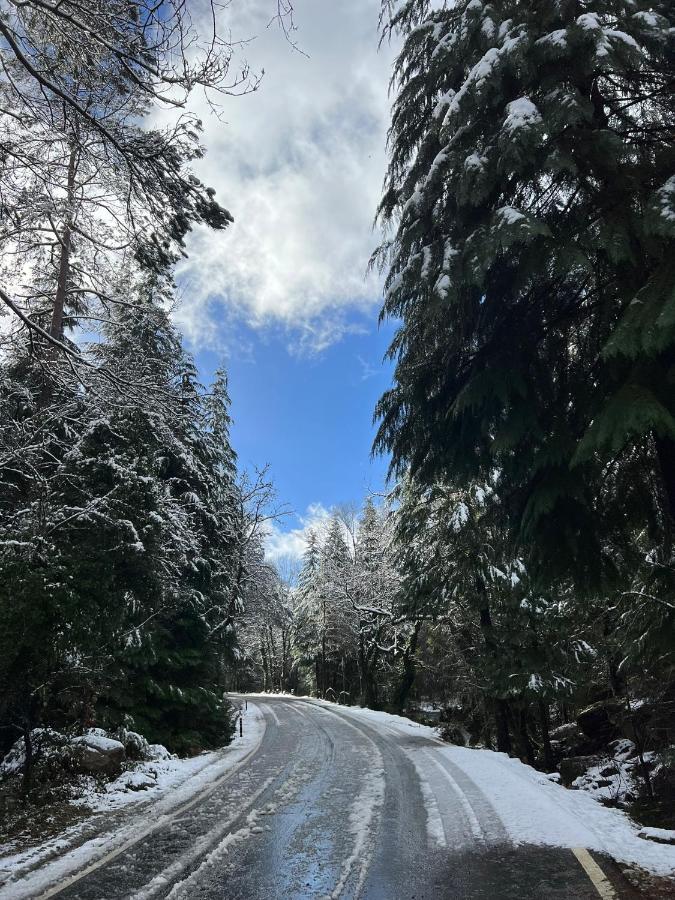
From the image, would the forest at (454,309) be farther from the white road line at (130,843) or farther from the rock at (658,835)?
the white road line at (130,843)

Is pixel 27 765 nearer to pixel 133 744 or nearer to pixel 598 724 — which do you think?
pixel 133 744

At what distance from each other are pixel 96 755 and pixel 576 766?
1142 cm

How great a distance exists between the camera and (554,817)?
6.59 meters

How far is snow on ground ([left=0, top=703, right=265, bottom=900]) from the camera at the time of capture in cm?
527

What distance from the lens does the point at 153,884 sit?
15.9 ft

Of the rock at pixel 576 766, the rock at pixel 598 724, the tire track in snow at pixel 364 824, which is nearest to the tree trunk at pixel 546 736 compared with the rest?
the rock at pixel 576 766

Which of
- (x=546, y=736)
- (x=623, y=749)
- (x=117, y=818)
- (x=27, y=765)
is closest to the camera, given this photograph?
(x=117, y=818)

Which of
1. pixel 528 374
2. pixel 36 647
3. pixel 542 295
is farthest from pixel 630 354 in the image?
pixel 36 647

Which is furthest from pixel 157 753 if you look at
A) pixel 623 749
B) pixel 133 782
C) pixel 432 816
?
pixel 623 749

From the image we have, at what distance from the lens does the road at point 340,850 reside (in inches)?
183

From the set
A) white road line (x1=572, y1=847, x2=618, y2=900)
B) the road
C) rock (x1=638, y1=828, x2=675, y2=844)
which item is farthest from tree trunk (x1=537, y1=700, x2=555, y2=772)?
white road line (x1=572, y1=847, x2=618, y2=900)

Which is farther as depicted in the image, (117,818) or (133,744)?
(133,744)

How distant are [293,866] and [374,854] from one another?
34.0 inches

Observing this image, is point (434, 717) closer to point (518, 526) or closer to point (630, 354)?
point (518, 526)
